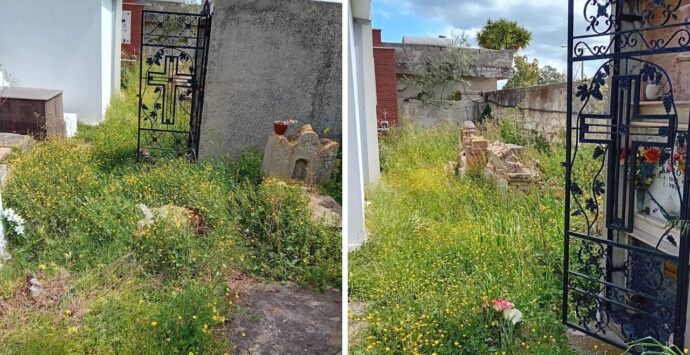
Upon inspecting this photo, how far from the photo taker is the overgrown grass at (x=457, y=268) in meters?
2.57

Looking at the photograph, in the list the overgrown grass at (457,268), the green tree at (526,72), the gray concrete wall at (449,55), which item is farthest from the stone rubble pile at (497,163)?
the green tree at (526,72)

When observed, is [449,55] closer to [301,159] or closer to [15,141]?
[301,159]

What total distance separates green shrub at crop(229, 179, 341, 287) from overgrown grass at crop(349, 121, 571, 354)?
273mm

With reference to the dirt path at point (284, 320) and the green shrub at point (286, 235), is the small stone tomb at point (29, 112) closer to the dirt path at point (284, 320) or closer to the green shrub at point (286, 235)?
the green shrub at point (286, 235)

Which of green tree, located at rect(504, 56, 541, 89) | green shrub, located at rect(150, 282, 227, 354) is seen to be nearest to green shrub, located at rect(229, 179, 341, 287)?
green shrub, located at rect(150, 282, 227, 354)

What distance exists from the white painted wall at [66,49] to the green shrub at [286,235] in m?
1.91

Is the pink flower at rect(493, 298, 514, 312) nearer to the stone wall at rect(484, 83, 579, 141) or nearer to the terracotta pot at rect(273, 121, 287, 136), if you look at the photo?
the terracotta pot at rect(273, 121, 287, 136)

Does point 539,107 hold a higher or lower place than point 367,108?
higher

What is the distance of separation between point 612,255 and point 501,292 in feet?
2.02

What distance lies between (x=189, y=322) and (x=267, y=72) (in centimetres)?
247

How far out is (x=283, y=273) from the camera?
299cm

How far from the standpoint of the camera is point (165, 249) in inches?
108

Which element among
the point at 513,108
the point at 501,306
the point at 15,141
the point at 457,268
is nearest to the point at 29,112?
the point at 15,141

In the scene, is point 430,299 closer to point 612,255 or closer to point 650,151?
point 612,255
